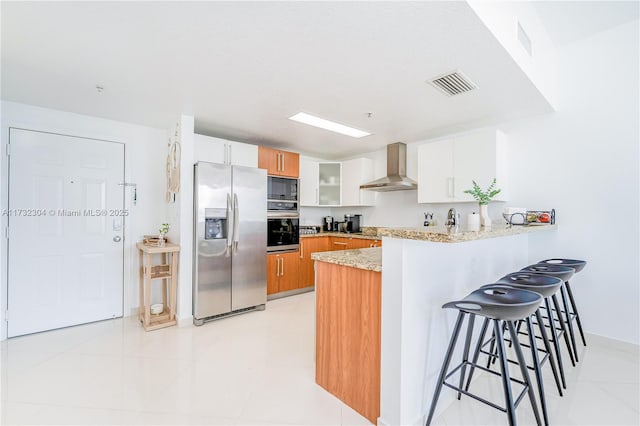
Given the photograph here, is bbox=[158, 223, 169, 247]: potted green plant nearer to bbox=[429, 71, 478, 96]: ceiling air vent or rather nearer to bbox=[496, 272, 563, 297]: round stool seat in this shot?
bbox=[429, 71, 478, 96]: ceiling air vent

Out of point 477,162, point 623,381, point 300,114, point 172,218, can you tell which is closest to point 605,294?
point 623,381

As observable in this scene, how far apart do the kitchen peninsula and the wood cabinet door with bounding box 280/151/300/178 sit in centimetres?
247

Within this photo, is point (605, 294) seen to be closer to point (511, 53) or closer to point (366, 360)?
point (511, 53)

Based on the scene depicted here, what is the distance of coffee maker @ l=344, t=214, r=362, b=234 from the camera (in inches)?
196

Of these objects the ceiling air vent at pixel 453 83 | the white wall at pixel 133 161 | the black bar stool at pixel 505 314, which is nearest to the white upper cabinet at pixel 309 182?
the white wall at pixel 133 161

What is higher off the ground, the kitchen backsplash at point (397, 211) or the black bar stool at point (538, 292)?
the kitchen backsplash at point (397, 211)

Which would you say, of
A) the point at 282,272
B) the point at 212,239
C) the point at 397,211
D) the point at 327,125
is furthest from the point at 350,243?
the point at 212,239

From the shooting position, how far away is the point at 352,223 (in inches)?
197

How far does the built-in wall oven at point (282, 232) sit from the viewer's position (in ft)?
13.1

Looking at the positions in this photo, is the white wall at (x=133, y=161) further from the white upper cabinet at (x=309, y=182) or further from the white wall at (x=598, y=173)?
the white wall at (x=598, y=173)

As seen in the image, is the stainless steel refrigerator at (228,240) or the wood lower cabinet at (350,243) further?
the wood lower cabinet at (350,243)

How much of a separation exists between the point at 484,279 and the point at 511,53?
1667 millimetres

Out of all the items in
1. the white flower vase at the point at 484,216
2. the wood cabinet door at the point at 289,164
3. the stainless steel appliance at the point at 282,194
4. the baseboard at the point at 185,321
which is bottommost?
the baseboard at the point at 185,321

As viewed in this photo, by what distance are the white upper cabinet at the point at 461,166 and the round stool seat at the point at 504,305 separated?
199 centimetres
